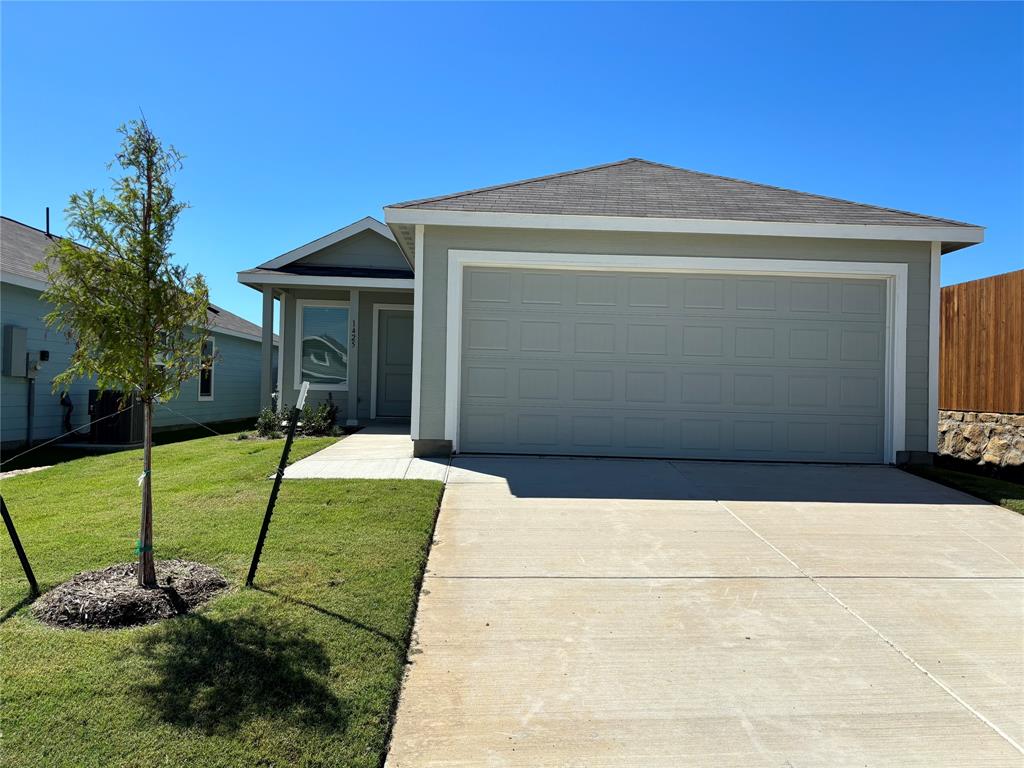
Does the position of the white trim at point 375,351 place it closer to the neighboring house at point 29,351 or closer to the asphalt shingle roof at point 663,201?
the neighboring house at point 29,351

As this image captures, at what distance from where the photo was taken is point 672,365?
8.80 meters

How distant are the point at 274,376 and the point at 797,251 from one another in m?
15.3

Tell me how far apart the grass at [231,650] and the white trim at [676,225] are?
405 cm

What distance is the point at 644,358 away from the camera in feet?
28.8

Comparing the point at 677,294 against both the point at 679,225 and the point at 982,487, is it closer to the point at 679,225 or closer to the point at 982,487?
the point at 679,225

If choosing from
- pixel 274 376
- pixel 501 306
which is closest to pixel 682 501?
pixel 501 306

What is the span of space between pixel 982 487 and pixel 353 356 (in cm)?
1057

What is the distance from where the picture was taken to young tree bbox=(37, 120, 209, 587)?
3.59 meters

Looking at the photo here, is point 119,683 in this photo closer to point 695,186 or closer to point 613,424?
point 613,424

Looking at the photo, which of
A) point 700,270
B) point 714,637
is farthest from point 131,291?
point 700,270

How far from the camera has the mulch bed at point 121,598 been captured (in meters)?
3.49

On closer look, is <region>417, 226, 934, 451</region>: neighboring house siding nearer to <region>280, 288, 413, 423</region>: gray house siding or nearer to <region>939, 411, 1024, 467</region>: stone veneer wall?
<region>939, 411, 1024, 467</region>: stone veneer wall

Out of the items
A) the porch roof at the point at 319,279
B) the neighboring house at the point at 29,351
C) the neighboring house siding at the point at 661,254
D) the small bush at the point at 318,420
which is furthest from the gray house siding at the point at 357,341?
the neighboring house siding at the point at 661,254

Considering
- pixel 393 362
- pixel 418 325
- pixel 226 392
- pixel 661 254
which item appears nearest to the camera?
pixel 418 325
